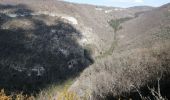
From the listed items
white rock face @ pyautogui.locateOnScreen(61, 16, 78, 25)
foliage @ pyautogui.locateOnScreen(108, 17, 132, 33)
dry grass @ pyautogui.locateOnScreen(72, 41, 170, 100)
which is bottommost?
foliage @ pyautogui.locateOnScreen(108, 17, 132, 33)

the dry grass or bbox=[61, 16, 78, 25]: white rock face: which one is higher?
the dry grass

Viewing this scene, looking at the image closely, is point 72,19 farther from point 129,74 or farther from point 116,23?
point 129,74

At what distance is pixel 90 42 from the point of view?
125 metres

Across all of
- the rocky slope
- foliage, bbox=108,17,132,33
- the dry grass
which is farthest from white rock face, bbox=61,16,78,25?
the dry grass

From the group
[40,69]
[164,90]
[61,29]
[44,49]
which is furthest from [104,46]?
[164,90]

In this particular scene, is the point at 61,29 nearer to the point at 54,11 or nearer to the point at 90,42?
the point at 90,42

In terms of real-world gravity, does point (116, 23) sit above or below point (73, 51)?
below

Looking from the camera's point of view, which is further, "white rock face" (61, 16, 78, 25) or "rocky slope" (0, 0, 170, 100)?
"white rock face" (61, 16, 78, 25)

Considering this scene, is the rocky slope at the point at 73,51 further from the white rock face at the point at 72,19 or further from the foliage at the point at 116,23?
the foliage at the point at 116,23

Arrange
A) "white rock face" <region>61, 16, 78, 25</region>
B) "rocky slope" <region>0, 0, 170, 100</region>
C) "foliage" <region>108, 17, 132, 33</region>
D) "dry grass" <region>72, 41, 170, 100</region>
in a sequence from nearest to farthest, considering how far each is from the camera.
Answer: "dry grass" <region>72, 41, 170, 100</region> < "rocky slope" <region>0, 0, 170, 100</region> < "white rock face" <region>61, 16, 78, 25</region> < "foliage" <region>108, 17, 132, 33</region>

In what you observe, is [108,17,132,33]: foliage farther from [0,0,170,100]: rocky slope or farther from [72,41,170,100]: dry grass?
[72,41,170,100]: dry grass

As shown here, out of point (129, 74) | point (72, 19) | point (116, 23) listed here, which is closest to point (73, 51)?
point (72, 19)

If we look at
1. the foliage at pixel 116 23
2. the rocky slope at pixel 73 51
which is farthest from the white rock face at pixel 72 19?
the foliage at pixel 116 23

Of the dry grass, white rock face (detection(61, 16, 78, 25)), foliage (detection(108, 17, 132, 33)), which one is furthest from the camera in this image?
foliage (detection(108, 17, 132, 33))
